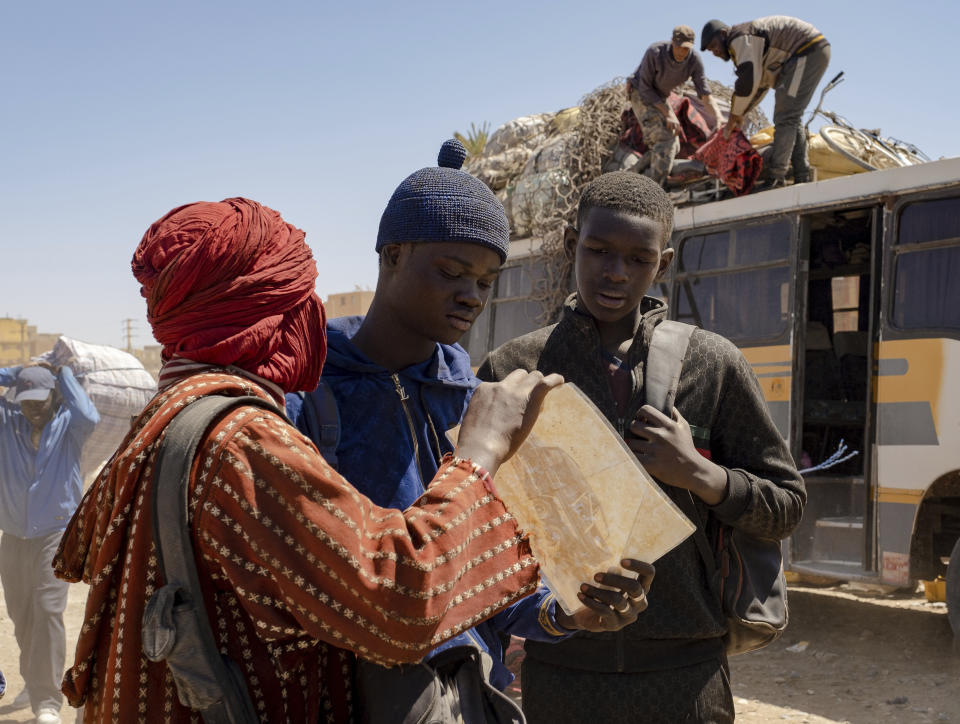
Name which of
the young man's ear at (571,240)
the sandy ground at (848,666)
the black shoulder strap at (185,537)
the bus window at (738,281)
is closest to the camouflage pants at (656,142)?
the bus window at (738,281)

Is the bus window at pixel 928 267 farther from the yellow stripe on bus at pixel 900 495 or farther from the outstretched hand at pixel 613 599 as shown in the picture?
the outstretched hand at pixel 613 599

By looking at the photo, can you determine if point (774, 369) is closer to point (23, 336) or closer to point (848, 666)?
point (848, 666)

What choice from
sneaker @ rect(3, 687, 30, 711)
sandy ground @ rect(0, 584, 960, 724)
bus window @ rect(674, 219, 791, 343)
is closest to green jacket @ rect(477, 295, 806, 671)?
sandy ground @ rect(0, 584, 960, 724)

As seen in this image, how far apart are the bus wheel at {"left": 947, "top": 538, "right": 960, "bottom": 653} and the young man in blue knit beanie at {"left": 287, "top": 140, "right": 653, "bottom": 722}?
4827 millimetres

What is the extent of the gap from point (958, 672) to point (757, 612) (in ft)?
15.3

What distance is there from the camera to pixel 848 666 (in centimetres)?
622

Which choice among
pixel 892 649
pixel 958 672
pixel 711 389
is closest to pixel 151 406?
pixel 711 389

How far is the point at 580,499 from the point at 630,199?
972 mm

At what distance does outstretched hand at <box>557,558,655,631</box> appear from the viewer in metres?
1.62

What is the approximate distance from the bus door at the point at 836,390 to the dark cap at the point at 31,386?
529cm

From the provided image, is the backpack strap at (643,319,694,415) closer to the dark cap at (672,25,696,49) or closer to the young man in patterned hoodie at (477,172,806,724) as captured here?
the young man in patterned hoodie at (477,172,806,724)

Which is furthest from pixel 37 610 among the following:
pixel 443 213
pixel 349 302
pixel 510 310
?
pixel 349 302

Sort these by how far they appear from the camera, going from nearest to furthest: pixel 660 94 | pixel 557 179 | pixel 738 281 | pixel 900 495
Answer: pixel 900 495
pixel 738 281
pixel 660 94
pixel 557 179

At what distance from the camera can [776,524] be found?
2.15 metres
